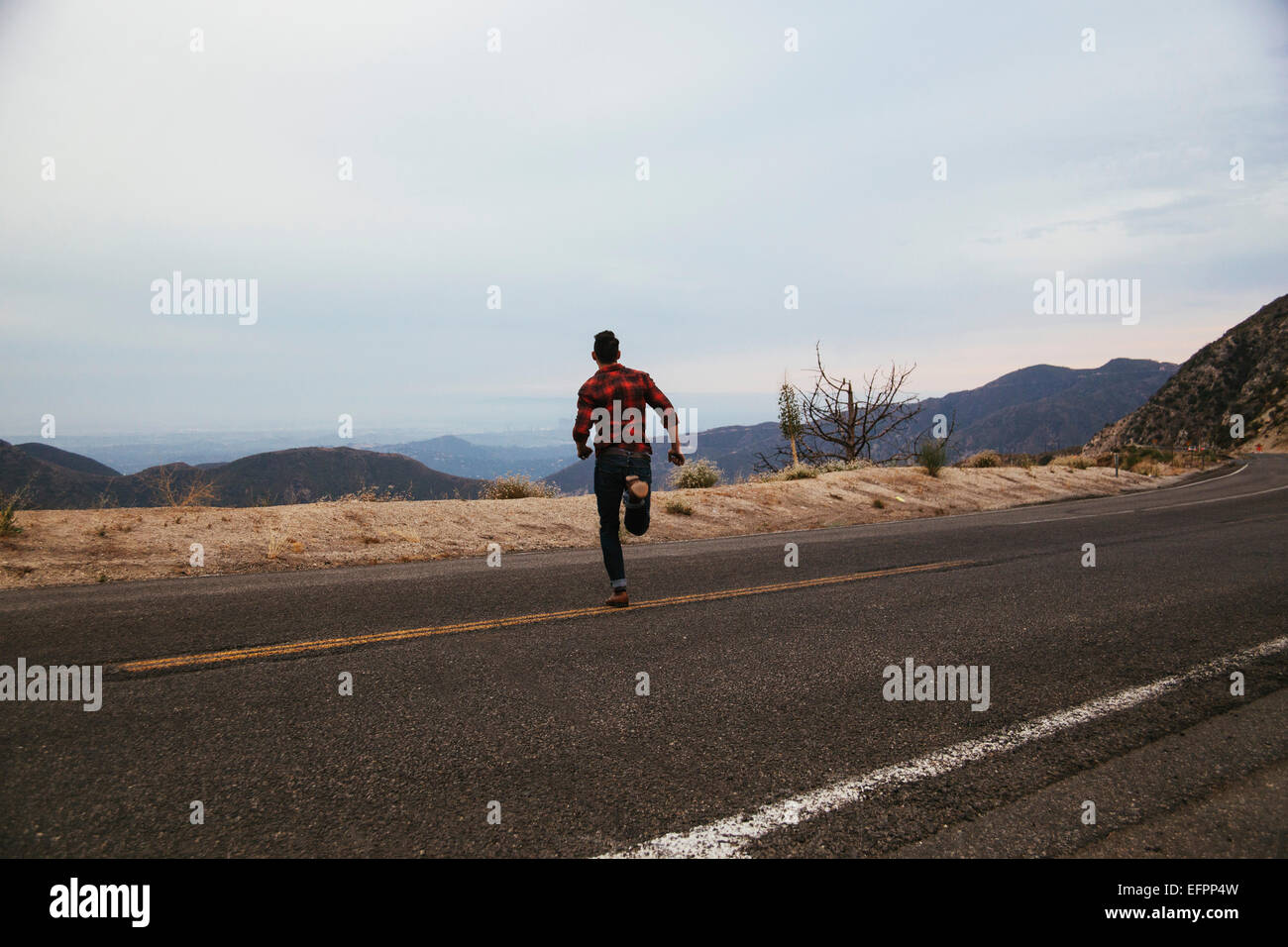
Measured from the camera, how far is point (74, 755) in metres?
3.03

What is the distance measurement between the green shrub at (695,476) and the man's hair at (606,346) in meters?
13.0

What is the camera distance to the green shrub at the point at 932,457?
20.9 metres

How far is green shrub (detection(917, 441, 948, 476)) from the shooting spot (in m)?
20.9

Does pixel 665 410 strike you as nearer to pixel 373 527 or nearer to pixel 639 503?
pixel 639 503

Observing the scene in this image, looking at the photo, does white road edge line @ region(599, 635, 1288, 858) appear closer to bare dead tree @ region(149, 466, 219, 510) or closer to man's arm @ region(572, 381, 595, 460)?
man's arm @ region(572, 381, 595, 460)

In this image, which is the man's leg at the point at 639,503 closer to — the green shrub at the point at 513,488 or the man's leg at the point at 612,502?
the man's leg at the point at 612,502

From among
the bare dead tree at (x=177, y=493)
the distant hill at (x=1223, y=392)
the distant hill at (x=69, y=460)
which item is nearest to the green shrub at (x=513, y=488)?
the bare dead tree at (x=177, y=493)

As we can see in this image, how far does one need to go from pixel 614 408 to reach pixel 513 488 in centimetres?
1034

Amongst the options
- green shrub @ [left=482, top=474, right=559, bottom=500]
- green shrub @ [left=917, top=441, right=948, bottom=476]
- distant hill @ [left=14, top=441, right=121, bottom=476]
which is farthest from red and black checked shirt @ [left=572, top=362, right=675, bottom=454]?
distant hill @ [left=14, top=441, right=121, bottom=476]

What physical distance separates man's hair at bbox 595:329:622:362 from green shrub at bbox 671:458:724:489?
12980 millimetres

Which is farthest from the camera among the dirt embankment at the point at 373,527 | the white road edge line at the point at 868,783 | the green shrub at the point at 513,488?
the green shrub at the point at 513,488
